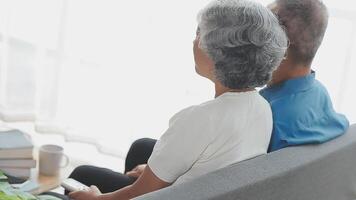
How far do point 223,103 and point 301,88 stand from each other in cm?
41

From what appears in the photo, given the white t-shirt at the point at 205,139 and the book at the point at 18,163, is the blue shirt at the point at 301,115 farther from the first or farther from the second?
the book at the point at 18,163

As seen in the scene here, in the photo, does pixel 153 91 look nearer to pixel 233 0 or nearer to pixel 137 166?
pixel 137 166

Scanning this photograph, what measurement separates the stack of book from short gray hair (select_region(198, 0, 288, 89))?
0.75 metres

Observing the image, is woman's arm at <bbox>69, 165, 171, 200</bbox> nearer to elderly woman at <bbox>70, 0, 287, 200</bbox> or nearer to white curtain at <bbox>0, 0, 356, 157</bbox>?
elderly woman at <bbox>70, 0, 287, 200</bbox>

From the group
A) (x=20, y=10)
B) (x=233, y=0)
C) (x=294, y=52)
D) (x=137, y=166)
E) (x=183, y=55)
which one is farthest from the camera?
(x=20, y=10)

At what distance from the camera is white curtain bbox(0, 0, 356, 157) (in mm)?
2473

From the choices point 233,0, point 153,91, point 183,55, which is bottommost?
point 153,91

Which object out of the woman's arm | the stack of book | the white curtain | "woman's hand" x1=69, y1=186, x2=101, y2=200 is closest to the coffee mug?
the stack of book

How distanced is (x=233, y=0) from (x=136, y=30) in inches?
56.9

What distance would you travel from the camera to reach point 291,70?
5.85 feet

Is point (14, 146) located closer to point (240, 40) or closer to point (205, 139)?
point (205, 139)

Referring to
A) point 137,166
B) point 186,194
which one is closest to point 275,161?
point 186,194

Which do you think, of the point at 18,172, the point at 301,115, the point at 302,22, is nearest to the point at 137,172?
the point at 18,172

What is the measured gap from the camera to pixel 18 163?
1.83 m
